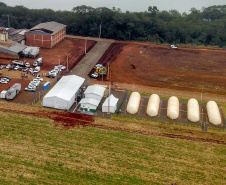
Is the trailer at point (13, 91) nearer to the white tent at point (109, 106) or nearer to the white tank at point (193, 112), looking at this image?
the white tent at point (109, 106)

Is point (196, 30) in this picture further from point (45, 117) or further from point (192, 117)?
point (45, 117)

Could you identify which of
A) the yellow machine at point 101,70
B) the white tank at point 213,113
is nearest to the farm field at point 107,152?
the white tank at point 213,113

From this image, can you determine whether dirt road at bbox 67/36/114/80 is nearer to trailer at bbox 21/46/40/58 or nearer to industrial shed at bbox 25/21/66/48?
industrial shed at bbox 25/21/66/48

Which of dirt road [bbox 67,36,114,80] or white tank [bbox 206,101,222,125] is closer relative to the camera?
white tank [bbox 206,101,222,125]

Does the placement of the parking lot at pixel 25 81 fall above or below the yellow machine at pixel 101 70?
below

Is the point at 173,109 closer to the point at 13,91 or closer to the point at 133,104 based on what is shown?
the point at 133,104

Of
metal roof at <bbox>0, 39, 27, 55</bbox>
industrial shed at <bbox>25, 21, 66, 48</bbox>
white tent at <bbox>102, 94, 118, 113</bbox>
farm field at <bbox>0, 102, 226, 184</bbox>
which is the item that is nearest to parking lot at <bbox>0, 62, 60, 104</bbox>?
farm field at <bbox>0, 102, 226, 184</bbox>

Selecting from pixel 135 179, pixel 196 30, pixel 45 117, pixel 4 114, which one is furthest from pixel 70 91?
pixel 196 30
